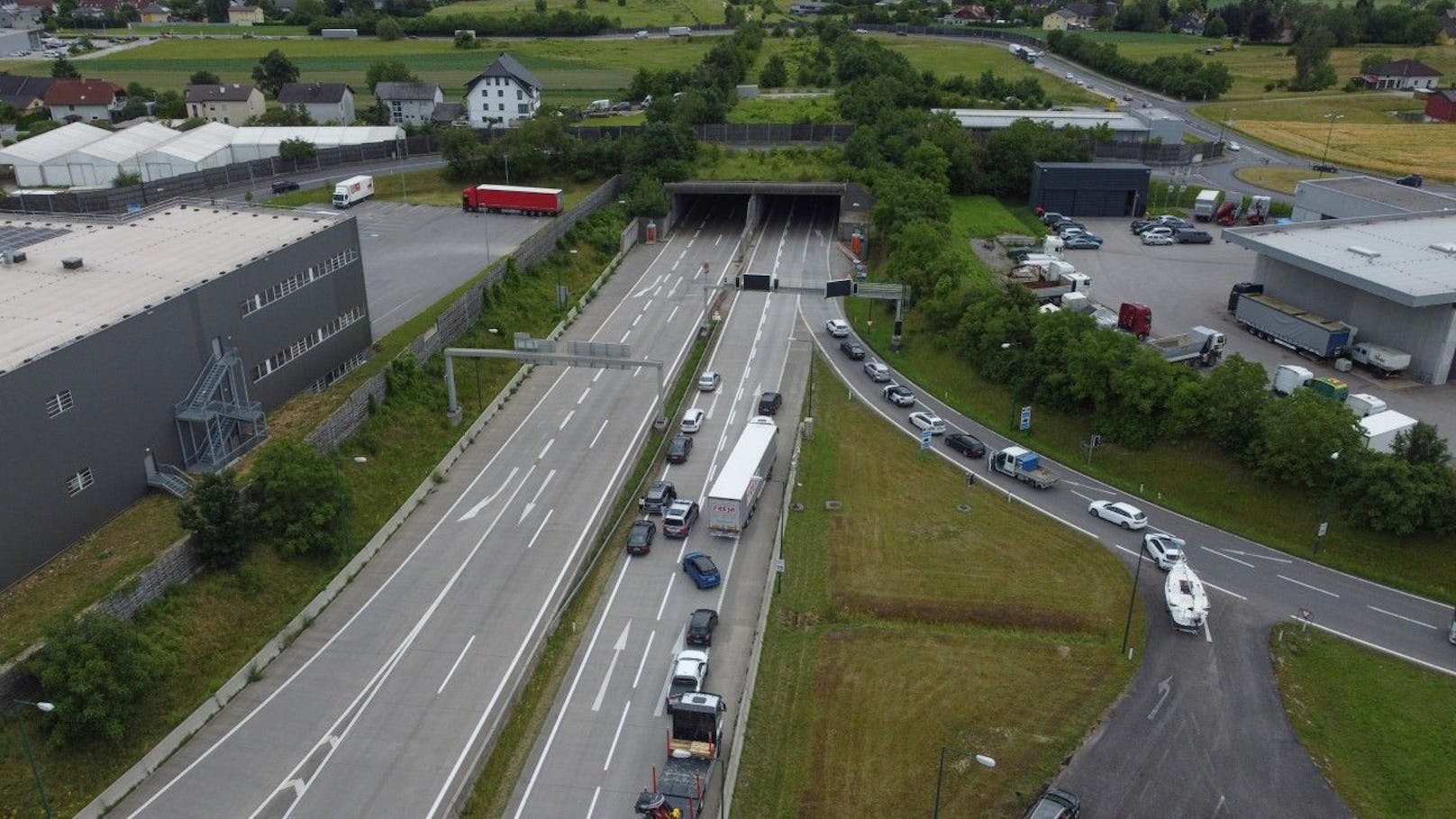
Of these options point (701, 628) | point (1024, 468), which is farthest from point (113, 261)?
point (1024, 468)

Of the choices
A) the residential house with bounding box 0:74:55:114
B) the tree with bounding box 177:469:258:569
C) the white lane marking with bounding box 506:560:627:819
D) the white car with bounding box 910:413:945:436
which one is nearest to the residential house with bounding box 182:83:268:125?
the residential house with bounding box 0:74:55:114

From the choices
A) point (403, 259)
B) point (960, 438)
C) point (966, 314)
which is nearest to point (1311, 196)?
point (966, 314)

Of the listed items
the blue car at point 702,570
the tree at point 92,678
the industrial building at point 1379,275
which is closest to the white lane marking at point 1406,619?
the industrial building at point 1379,275

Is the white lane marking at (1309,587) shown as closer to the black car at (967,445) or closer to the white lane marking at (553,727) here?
the black car at (967,445)

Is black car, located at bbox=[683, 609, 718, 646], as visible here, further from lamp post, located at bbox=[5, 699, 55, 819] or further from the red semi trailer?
the red semi trailer

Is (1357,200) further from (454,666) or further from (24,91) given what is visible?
(24,91)

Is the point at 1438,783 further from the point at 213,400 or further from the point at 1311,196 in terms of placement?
the point at 1311,196
